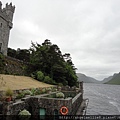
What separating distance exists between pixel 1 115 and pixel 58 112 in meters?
3.54

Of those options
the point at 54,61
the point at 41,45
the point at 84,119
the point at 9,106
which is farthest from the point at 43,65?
the point at 9,106

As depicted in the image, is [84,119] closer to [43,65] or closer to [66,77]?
[43,65]

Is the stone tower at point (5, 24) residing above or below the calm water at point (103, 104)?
above

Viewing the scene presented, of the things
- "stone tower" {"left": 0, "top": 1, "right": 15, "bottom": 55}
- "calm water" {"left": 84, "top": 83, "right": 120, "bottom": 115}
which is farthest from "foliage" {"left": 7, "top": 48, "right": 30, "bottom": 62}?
"calm water" {"left": 84, "top": 83, "right": 120, "bottom": 115}

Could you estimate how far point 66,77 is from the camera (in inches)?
1478

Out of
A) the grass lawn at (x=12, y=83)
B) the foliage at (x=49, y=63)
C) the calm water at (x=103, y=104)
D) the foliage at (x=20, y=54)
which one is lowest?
the calm water at (x=103, y=104)

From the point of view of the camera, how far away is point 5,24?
115 ft

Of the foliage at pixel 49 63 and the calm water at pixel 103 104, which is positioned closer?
the calm water at pixel 103 104

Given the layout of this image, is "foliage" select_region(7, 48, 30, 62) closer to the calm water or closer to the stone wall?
the calm water

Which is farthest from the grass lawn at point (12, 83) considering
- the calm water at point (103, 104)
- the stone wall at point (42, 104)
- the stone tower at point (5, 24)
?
the stone tower at point (5, 24)

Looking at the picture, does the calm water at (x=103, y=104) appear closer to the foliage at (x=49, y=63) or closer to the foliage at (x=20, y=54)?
the foliage at (x=49, y=63)

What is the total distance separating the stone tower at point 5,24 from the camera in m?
33.5

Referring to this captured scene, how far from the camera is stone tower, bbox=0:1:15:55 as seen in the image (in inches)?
1320

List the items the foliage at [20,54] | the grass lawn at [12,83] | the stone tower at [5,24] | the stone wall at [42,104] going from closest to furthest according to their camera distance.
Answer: the stone wall at [42,104] → the grass lawn at [12,83] → the stone tower at [5,24] → the foliage at [20,54]
